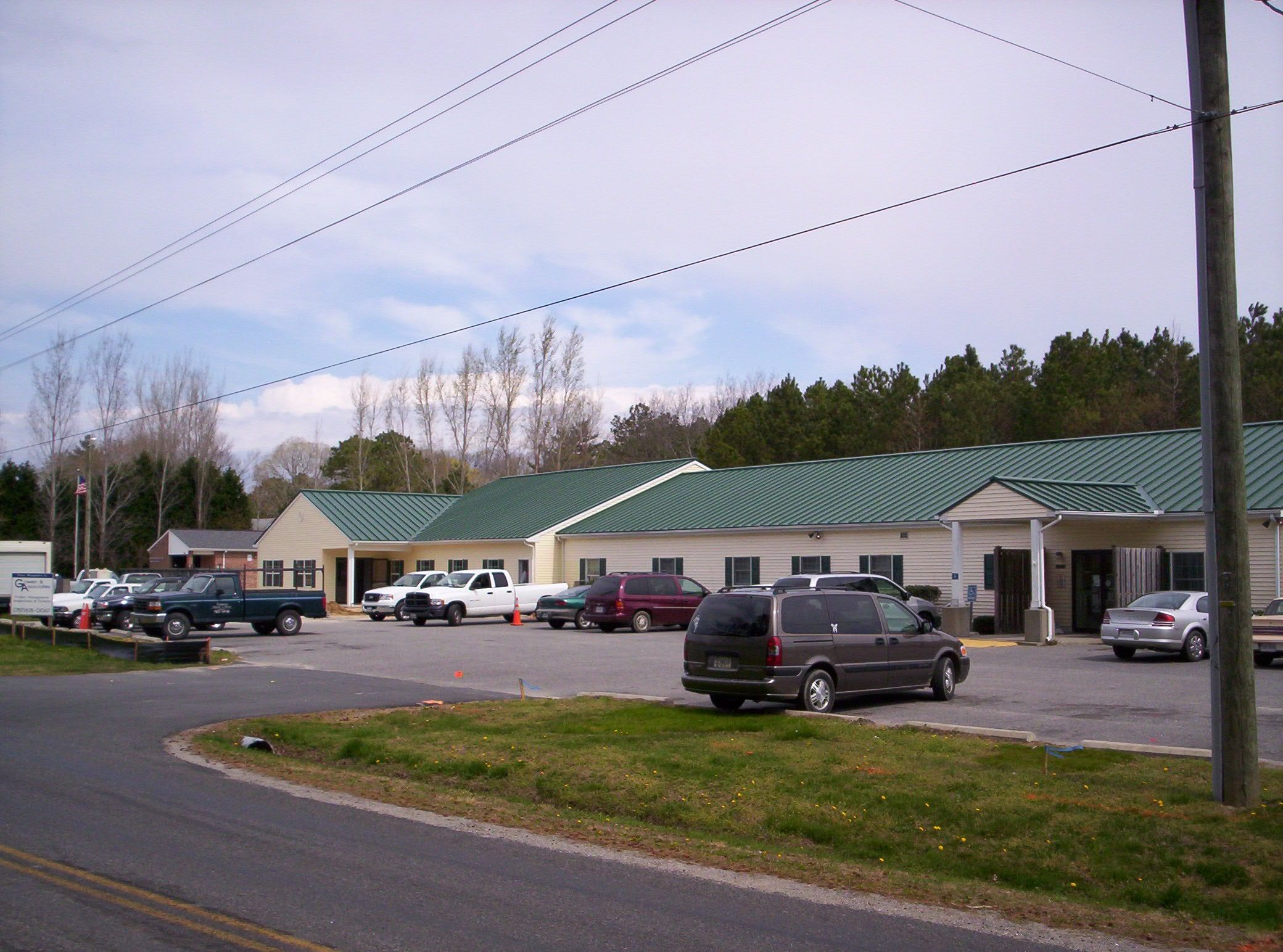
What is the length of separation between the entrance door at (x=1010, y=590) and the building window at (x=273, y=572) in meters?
39.3

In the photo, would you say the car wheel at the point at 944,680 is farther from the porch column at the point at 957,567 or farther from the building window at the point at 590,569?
the building window at the point at 590,569

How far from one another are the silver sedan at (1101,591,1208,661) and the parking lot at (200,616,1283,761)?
1.51 feet

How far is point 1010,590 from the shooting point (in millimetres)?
32125

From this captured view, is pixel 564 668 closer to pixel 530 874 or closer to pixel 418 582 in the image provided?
pixel 530 874

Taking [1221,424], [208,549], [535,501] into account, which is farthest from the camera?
[208,549]

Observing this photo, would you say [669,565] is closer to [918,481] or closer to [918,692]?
[918,481]

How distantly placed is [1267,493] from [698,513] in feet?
69.2

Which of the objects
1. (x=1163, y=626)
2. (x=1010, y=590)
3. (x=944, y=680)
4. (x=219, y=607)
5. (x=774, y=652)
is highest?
(x=774, y=652)

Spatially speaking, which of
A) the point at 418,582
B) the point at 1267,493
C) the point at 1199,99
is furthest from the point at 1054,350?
the point at 1199,99

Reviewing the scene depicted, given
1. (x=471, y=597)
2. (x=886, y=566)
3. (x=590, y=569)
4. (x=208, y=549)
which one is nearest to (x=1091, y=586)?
(x=886, y=566)

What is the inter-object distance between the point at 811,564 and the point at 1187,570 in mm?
Result: 12112

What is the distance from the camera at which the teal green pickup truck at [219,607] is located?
100 feet

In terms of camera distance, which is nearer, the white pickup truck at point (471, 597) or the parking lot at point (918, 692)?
the parking lot at point (918, 692)

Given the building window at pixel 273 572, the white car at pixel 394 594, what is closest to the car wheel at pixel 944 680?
the white car at pixel 394 594
